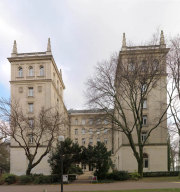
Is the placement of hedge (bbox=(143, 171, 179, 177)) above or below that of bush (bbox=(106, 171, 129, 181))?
below

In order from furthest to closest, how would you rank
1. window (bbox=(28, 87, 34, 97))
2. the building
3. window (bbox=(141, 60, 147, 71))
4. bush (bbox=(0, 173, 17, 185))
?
window (bbox=(28, 87, 34, 97)), the building, window (bbox=(141, 60, 147, 71)), bush (bbox=(0, 173, 17, 185))

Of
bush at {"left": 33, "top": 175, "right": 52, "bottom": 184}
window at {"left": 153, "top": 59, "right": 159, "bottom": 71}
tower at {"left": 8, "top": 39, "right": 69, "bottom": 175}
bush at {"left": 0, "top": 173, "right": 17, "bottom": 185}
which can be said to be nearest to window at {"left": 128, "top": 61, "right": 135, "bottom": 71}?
window at {"left": 153, "top": 59, "right": 159, "bottom": 71}

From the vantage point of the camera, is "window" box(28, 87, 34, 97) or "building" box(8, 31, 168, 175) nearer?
"building" box(8, 31, 168, 175)

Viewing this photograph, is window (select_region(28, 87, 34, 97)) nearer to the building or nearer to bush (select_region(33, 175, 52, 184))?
the building

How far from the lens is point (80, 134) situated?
85062 millimetres

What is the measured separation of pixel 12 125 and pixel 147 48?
62.5 feet

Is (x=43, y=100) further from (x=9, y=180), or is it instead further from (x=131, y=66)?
(x=131, y=66)

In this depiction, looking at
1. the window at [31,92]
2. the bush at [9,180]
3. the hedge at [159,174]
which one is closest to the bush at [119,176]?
the hedge at [159,174]

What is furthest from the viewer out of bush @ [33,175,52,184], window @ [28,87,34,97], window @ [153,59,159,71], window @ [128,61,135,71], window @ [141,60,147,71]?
window @ [28,87,34,97]

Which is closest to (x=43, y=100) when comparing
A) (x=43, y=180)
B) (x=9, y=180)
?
(x=9, y=180)

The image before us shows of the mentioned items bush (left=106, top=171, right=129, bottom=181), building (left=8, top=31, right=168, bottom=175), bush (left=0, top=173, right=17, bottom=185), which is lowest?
bush (left=0, top=173, right=17, bottom=185)

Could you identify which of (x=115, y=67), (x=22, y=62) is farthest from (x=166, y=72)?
(x=22, y=62)

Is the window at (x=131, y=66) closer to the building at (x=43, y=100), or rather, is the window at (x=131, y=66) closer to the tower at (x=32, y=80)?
the building at (x=43, y=100)

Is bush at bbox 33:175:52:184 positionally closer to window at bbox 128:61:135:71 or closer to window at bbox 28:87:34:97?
window at bbox 128:61:135:71
